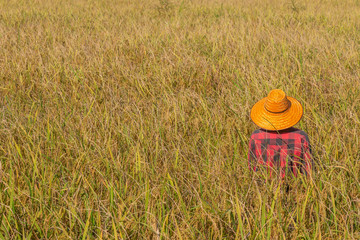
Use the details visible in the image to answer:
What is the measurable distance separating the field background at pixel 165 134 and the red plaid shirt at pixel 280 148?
0.22 ft

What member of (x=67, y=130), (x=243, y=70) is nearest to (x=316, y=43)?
(x=243, y=70)

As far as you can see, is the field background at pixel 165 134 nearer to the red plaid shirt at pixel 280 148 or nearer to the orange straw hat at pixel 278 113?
the red plaid shirt at pixel 280 148

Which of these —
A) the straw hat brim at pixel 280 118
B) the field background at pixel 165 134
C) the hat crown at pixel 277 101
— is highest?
the hat crown at pixel 277 101

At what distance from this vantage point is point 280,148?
59.6 inches

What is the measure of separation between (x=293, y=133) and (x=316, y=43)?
222 centimetres

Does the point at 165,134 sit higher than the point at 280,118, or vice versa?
the point at 280,118

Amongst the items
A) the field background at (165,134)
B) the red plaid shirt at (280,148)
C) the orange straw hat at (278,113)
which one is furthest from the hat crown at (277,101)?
the field background at (165,134)

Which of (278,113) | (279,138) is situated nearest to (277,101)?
(278,113)

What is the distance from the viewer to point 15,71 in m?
2.97

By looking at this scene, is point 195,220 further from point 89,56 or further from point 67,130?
point 89,56

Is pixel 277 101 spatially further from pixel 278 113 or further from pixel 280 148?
pixel 280 148

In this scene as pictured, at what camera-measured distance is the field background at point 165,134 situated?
1.22m

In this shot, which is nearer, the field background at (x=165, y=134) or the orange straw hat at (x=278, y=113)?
the field background at (x=165, y=134)

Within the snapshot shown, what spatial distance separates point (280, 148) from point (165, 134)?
66cm
